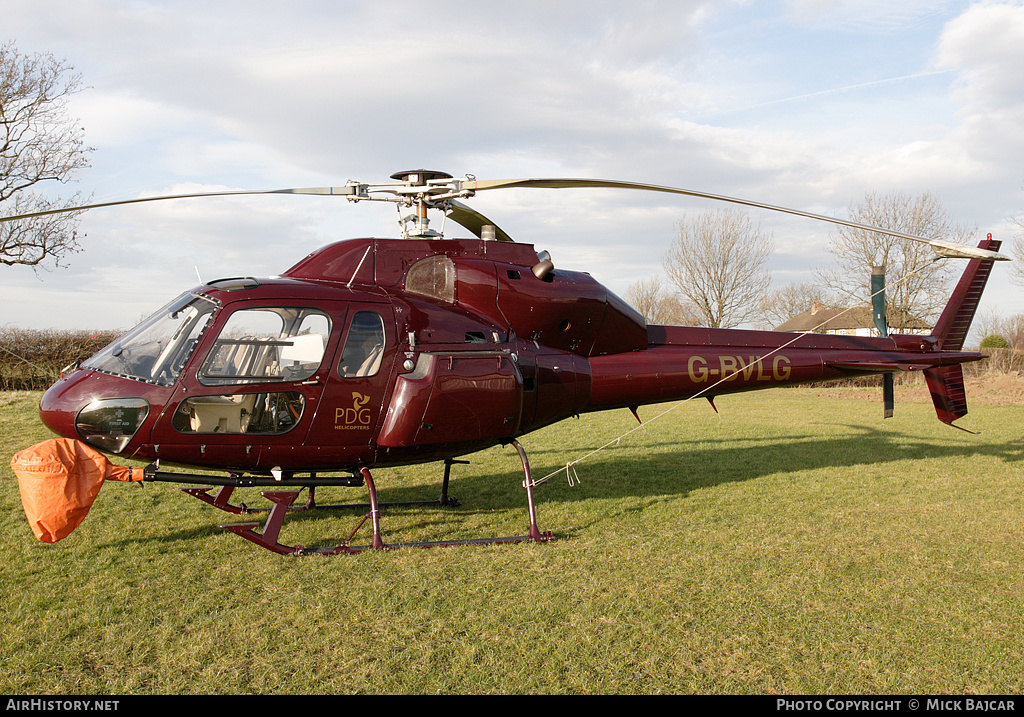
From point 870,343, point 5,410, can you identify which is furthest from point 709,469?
point 5,410

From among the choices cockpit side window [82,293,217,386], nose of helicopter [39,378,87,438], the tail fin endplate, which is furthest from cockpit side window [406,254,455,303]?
the tail fin endplate

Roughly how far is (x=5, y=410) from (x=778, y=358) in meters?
17.5

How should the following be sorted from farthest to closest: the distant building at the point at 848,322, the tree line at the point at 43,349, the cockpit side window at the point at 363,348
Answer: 1. the distant building at the point at 848,322
2. the tree line at the point at 43,349
3. the cockpit side window at the point at 363,348

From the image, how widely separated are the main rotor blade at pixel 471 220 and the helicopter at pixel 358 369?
0.03 meters

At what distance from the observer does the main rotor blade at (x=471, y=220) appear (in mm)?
7902

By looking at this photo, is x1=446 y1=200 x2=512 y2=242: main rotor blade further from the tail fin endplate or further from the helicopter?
the tail fin endplate

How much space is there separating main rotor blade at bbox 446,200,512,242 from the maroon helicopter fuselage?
0.40m

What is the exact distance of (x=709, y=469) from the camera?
11188mm

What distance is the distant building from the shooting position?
35.7 meters

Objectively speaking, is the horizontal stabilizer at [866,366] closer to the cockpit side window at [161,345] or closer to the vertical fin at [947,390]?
the vertical fin at [947,390]

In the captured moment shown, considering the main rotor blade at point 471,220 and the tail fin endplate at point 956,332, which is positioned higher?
the main rotor blade at point 471,220

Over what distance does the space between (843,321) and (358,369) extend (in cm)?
5102

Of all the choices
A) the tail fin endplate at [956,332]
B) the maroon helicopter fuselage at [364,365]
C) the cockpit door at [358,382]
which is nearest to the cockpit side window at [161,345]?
the maroon helicopter fuselage at [364,365]
